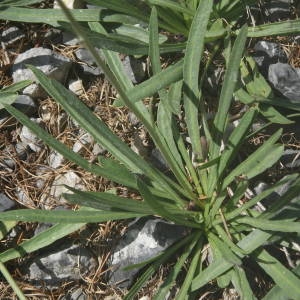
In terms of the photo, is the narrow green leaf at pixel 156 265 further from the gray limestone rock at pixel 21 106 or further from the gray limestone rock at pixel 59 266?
the gray limestone rock at pixel 21 106

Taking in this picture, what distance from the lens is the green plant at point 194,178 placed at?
1587 mm

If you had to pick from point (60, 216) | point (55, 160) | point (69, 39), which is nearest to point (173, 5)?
point (69, 39)

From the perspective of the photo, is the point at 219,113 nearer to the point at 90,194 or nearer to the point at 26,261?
the point at 90,194

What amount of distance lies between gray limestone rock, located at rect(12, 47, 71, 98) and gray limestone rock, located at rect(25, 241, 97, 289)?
2.00ft

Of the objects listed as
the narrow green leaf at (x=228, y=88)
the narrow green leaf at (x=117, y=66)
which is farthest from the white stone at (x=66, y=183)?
the narrow green leaf at (x=228, y=88)

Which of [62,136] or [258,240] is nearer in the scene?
[258,240]

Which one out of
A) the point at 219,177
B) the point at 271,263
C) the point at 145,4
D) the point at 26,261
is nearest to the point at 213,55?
the point at 145,4

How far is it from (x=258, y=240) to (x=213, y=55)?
2.31 feet

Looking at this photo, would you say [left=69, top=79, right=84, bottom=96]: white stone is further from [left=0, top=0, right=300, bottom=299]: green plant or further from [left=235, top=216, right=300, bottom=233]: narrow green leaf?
[left=235, top=216, right=300, bottom=233]: narrow green leaf

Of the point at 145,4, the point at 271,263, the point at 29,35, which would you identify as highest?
the point at 29,35

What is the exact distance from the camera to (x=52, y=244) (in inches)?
73.2

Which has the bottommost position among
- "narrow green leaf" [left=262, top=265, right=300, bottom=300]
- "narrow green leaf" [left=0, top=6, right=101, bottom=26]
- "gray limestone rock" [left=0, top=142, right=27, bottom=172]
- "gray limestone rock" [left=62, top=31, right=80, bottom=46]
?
"narrow green leaf" [left=262, top=265, right=300, bottom=300]

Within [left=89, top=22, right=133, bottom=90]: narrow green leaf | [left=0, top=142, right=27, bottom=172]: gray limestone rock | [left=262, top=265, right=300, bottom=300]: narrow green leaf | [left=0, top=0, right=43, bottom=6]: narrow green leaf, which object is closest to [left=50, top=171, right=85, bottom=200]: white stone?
[left=0, top=142, right=27, bottom=172]: gray limestone rock

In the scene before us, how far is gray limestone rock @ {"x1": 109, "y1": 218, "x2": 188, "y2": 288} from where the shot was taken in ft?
5.79
